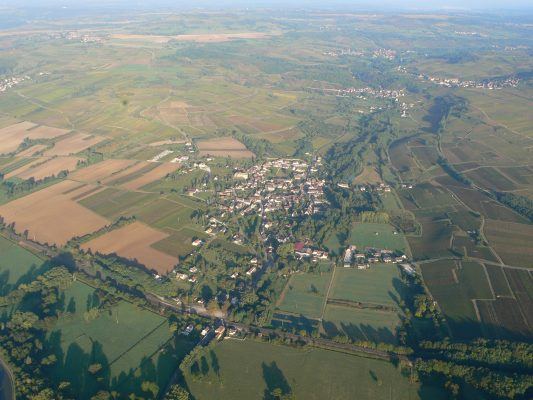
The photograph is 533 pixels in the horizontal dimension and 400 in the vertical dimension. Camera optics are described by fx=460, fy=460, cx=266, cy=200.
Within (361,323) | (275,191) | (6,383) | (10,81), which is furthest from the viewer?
(10,81)

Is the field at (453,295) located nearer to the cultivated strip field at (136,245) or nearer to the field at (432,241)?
the field at (432,241)

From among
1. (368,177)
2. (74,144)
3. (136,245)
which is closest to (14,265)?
(136,245)

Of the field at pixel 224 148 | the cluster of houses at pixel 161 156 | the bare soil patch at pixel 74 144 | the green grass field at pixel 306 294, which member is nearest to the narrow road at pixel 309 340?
the green grass field at pixel 306 294

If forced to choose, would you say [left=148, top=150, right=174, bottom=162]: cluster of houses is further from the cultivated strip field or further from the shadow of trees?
the shadow of trees

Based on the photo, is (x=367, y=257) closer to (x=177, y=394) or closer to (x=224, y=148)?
(x=177, y=394)

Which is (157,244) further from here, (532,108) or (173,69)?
(173,69)
